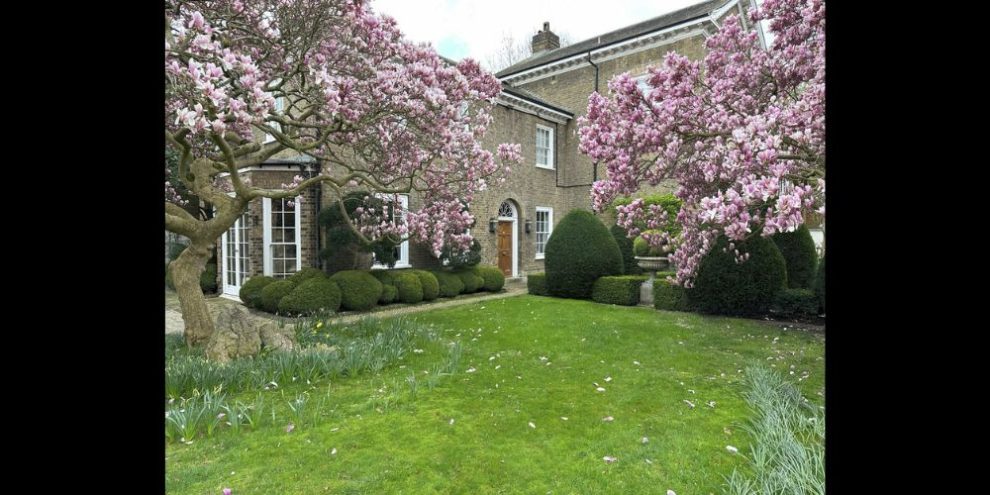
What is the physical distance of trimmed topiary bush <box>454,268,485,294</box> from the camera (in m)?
13.1

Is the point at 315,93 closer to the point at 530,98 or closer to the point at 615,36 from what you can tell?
the point at 530,98

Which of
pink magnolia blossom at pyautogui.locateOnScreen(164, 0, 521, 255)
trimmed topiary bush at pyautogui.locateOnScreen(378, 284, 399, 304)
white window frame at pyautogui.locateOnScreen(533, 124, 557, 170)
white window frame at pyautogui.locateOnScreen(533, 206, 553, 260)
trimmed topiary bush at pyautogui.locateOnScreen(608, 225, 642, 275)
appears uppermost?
white window frame at pyautogui.locateOnScreen(533, 124, 557, 170)

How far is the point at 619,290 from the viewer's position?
36.3 feet

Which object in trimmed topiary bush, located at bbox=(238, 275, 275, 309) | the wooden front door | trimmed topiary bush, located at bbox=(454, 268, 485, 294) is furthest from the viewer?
the wooden front door

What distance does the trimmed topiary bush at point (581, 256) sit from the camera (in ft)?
38.2

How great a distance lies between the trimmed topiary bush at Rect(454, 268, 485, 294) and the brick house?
927 millimetres

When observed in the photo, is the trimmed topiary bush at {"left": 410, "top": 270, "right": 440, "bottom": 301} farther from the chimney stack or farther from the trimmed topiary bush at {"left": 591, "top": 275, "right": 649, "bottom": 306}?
the chimney stack

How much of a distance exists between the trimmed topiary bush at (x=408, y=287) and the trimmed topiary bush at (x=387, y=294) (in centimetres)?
19

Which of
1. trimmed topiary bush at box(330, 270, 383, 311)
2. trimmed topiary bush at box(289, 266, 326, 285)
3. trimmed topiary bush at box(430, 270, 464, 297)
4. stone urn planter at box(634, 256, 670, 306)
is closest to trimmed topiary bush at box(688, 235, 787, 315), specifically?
stone urn planter at box(634, 256, 670, 306)

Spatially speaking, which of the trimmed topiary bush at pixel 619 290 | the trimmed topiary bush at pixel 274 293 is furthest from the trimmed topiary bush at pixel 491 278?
the trimmed topiary bush at pixel 274 293

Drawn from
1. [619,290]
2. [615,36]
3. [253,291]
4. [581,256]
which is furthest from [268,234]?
[615,36]

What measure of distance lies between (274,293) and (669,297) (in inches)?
321

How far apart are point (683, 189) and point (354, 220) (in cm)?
654
